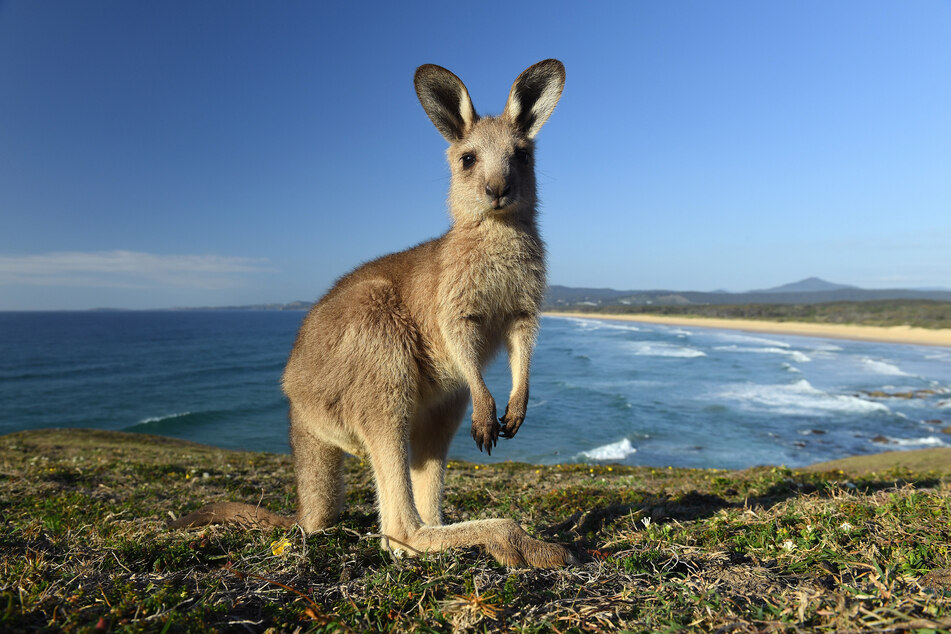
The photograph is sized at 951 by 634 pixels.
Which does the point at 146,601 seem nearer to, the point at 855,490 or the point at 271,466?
the point at 855,490

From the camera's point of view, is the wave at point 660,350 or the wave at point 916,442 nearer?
the wave at point 916,442

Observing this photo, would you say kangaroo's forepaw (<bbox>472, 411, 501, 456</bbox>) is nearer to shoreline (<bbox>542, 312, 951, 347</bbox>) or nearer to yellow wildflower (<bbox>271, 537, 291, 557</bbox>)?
yellow wildflower (<bbox>271, 537, 291, 557</bbox>)

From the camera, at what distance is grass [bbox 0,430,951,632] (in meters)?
1.97

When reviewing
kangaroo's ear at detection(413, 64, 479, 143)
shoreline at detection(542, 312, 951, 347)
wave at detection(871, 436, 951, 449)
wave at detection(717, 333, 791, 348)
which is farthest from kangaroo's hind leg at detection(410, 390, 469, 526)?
wave at detection(717, 333, 791, 348)

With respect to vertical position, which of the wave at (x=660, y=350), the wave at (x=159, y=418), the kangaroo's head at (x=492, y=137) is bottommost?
the wave at (x=159, y=418)

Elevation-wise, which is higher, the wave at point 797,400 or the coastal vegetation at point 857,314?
the coastal vegetation at point 857,314

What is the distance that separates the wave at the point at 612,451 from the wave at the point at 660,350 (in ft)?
93.3

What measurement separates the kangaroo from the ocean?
2.06ft

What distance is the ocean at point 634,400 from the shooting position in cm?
1864

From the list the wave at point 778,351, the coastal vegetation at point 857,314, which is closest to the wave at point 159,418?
the wave at point 778,351

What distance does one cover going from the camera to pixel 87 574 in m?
2.40

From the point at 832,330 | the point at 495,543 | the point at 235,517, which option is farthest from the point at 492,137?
the point at 832,330

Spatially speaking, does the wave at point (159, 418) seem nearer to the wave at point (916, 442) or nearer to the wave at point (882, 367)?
the wave at point (916, 442)

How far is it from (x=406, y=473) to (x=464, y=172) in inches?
81.6
